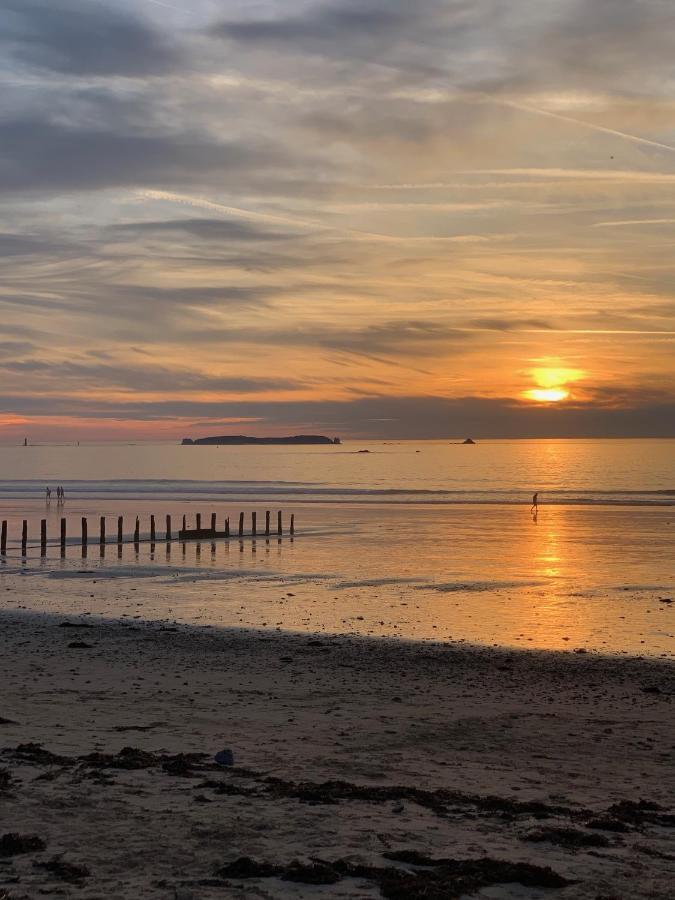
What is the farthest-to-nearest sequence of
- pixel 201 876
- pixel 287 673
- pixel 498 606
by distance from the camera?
1. pixel 498 606
2. pixel 287 673
3. pixel 201 876

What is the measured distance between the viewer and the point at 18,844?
7.97 metres

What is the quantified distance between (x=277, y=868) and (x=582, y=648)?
1270cm

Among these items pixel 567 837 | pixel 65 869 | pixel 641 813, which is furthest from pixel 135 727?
pixel 641 813

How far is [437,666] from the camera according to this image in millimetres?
17141

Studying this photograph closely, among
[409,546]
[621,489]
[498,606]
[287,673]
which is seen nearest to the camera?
[287,673]

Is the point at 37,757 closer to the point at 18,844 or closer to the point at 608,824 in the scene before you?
the point at 18,844

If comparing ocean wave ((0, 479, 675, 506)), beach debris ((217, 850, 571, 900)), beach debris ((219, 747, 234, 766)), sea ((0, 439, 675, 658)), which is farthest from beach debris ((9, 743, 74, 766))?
ocean wave ((0, 479, 675, 506))

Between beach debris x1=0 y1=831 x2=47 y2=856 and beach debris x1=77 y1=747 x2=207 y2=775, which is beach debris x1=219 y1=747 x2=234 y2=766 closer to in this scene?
beach debris x1=77 y1=747 x2=207 y2=775

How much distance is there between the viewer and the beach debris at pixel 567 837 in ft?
27.7

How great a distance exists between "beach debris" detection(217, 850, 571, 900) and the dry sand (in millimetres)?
24

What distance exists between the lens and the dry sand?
301 inches

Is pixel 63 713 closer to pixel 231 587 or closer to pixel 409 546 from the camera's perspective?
pixel 231 587

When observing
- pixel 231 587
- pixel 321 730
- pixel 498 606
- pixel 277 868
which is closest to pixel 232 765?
pixel 321 730

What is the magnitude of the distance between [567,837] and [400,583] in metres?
21.2
